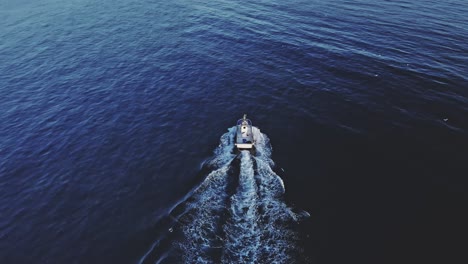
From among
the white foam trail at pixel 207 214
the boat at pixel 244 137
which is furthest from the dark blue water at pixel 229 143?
the boat at pixel 244 137

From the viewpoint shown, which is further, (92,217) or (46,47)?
(46,47)

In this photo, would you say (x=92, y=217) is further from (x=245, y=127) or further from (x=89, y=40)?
(x=89, y=40)

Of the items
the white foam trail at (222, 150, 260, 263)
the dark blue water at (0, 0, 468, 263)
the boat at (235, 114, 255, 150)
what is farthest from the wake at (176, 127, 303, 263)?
the boat at (235, 114, 255, 150)

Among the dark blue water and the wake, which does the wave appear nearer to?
the wake

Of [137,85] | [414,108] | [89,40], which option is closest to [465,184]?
[414,108]

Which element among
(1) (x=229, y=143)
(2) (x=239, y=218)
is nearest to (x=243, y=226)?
(2) (x=239, y=218)

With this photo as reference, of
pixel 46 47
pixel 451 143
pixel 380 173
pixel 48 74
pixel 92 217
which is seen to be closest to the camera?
pixel 92 217
